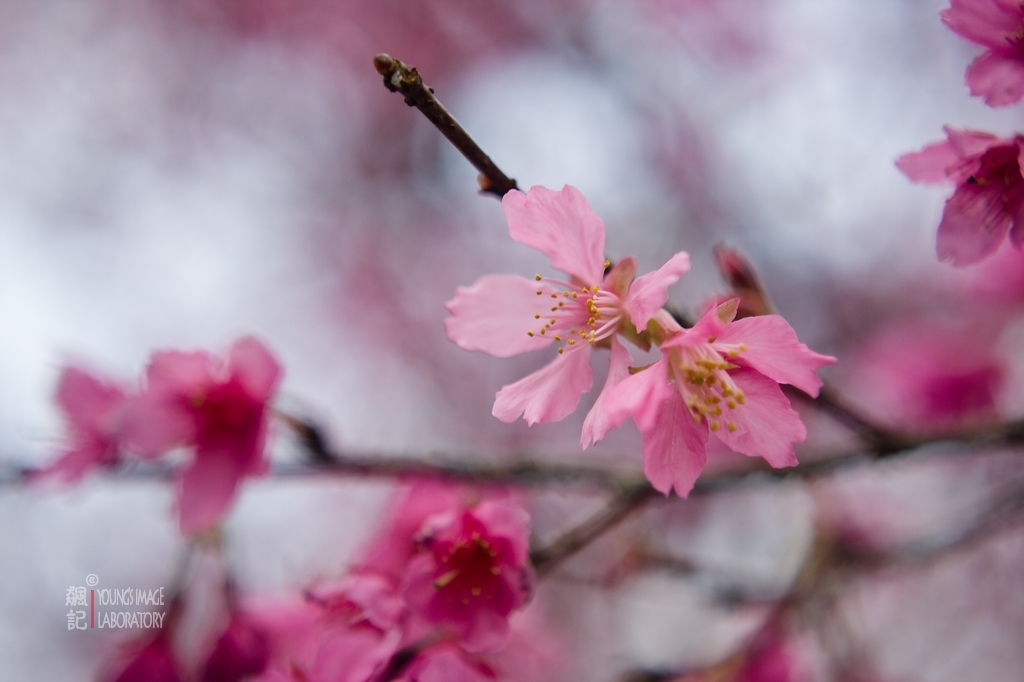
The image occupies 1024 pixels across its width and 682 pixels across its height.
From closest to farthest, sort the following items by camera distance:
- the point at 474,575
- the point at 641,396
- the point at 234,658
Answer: the point at 641,396 → the point at 474,575 → the point at 234,658

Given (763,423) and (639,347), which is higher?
(639,347)

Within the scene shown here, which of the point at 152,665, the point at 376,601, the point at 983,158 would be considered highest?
the point at 983,158

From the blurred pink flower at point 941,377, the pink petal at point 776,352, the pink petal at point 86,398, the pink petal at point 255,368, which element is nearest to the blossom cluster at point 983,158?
the pink petal at point 776,352

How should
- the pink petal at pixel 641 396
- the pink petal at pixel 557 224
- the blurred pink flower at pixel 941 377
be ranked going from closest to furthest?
1. the pink petal at pixel 641 396
2. the pink petal at pixel 557 224
3. the blurred pink flower at pixel 941 377

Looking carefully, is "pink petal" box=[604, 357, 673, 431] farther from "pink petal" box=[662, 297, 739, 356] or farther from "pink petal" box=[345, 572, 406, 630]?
"pink petal" box=[345, 572, 406, 630]

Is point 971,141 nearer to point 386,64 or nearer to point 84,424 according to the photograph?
point 386,64

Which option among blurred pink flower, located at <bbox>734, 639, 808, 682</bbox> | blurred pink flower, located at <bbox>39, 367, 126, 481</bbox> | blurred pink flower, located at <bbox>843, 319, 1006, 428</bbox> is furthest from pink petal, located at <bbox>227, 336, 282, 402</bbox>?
blurred pink flower, located at <bbox>843, 319, 1006, 428</bbox>

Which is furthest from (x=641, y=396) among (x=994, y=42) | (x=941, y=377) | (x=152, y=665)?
(x=941, y=377)

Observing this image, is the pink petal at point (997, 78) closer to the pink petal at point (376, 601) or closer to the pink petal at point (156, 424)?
the pink petal at point (376, 601)
